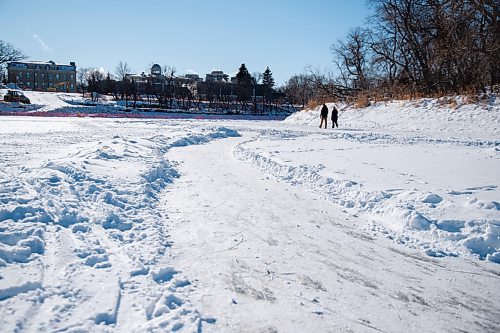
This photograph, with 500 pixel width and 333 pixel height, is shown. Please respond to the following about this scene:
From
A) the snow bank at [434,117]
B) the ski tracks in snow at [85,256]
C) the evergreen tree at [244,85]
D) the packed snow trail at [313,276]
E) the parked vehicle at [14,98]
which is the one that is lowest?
the packed snow trail at [313,276]

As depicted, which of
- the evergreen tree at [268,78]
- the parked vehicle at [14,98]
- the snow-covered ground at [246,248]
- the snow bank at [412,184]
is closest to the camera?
the snow-covered ground at [246,248]

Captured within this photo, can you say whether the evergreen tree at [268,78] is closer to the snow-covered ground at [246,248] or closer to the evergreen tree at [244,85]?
the evergreen tree at [244,85]

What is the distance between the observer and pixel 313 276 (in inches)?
142

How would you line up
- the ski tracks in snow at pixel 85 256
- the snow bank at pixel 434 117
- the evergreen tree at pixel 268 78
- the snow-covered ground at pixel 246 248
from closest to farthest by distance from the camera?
the ski tracks in snow at pixel 85 256 < the snow-covered ground at pixel 246 248 < the snow bank at pixel 434 117 < the evergreen tree at pixel 268 78

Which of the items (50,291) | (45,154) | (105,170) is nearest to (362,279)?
(50,291)

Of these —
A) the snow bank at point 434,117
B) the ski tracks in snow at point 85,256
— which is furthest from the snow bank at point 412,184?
the snow bank at point 434,117

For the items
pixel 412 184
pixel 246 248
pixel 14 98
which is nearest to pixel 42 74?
pixel 14 98

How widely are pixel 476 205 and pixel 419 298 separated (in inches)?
106

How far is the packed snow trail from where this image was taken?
287 cm

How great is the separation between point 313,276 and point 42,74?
392ft

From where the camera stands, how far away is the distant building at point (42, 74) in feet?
324

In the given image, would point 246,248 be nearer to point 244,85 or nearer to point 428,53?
point 428,53

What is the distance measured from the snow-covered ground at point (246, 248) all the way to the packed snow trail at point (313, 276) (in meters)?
0.02

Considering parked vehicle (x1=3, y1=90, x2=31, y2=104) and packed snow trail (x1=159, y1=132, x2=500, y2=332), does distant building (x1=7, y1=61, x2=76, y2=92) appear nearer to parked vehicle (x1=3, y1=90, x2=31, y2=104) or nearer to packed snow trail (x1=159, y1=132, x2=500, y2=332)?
parked vehicle (x1=3, y1=90, x2=31, y2=104)
